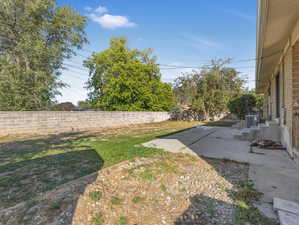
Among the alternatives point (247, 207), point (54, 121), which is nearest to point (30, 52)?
point (54, 121)

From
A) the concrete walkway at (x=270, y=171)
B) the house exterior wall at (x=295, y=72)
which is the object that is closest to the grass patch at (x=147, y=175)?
the concrete walkway at (x=270, y=171)

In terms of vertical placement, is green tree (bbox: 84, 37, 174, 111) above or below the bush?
Answer: above

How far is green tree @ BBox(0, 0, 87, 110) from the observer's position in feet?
29.9

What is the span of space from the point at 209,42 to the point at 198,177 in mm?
12251

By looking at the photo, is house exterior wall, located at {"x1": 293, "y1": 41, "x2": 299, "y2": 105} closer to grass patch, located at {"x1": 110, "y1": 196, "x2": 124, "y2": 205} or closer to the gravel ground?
the gravel ground

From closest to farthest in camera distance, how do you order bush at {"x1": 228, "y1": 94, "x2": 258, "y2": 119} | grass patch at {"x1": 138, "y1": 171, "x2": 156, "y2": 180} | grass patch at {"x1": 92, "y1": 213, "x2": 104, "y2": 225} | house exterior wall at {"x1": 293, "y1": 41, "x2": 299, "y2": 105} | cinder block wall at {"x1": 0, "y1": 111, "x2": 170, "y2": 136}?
grass patch at {"x1": 92, "y1": 213, "x2": 104, "y2": 225} → grass patch at {"x1": 138, "y1": 171, "x2": 156, "y2": 180} → house exterior wall at {"x1": 293, "y1": 41, "x2": 299, "y2": 105} → cinder block wall at {"x1": 0, "y1": 111, "x2": 170, "y2": 136} → bush at {"x1": 228, "y1": 94, "x2": 258, "y2": 119}

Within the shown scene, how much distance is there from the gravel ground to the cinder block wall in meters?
7.30

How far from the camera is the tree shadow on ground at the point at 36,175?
1745mm

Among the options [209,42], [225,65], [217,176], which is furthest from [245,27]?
[217,176]

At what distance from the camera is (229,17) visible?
29.5 feet

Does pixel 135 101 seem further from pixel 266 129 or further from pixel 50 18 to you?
pixel 266 129

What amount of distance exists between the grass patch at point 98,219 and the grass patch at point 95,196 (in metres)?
0.26

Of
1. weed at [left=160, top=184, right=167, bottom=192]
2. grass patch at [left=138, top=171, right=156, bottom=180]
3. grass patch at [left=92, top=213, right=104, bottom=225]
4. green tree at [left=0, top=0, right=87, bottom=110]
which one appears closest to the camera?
grass patch at [left=92, top=213, right=104, bottom=225]

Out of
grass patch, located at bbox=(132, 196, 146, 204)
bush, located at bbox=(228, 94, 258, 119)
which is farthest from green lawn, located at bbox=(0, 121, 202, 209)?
bush, located at bbox=(228, 94, 258, 119)
